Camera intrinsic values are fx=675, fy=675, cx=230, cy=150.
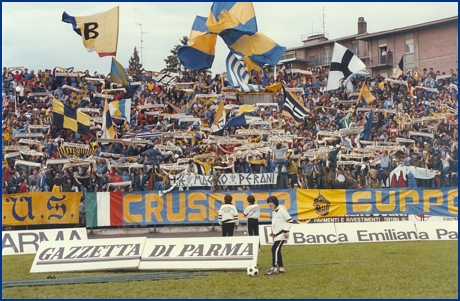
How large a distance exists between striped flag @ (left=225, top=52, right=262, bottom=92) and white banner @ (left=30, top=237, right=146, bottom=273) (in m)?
17.2

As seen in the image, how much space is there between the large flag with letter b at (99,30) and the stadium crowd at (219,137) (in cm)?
314

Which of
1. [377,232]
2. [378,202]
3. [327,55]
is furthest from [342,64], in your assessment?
[327,55]

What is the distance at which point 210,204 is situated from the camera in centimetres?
2569

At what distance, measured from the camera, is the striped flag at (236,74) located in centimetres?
3300

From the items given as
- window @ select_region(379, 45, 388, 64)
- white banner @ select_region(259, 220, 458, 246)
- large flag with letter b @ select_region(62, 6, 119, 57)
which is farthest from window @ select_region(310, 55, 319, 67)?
white banner @ select_region(259, 220, 458, 246)

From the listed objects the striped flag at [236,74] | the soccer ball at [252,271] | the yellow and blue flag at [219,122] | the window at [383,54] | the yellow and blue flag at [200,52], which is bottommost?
the soccer ball at [252,271]

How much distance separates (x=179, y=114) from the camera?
33.0m

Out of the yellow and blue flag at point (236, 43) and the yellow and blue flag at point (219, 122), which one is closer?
the yellow and blue flag at point (219, 122)

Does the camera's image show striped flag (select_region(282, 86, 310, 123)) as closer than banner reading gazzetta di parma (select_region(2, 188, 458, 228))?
No

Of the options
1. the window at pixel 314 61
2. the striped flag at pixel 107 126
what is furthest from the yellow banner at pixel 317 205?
the window at pixel 314 61

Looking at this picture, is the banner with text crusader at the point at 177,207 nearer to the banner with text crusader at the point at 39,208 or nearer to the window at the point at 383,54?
the banner with text crusader at the point at 39,208

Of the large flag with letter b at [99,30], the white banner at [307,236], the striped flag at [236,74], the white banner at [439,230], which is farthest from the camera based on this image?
the striped flag at [236,74]

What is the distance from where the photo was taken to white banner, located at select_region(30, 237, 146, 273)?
16.3 m

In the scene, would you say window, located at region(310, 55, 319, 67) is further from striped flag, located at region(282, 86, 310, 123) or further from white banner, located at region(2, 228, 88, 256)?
white banner, located at region(2, 228, 88, 256)
